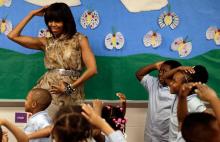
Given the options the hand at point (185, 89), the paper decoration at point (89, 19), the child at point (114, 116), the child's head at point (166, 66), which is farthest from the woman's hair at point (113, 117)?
the paper decoration at point (89, 19)

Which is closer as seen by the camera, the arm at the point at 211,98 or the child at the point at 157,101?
the arm at the point at 211,98

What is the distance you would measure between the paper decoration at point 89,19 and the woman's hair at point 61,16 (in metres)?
0.29

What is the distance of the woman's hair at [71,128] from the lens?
6.01ft

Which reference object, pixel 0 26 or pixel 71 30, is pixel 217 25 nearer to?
pixel 71 30

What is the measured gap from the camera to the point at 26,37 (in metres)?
3.08

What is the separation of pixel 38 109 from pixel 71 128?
35.7 inches

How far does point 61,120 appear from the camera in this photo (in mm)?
1874

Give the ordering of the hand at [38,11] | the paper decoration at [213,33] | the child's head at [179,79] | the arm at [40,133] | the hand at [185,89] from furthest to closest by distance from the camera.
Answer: the paper decoration at [213,33]
the hand at [38,11]
the child's head at [179,79]
the hand at [185,89]
the arm at [40,133]

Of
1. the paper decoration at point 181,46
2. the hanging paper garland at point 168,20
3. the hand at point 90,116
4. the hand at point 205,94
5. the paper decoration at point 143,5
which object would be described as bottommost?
the hand at point 90,116

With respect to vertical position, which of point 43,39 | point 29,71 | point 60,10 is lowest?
point 29,71

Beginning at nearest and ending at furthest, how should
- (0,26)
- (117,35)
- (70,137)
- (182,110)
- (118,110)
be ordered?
(70,137), (182,110), (118,110), (0,26), (117,35)

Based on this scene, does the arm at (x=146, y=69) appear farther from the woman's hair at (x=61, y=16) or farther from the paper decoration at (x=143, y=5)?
the woman's hair at (x=61, y=16)

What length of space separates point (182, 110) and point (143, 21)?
107cm

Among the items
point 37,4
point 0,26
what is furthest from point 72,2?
point 0,26
